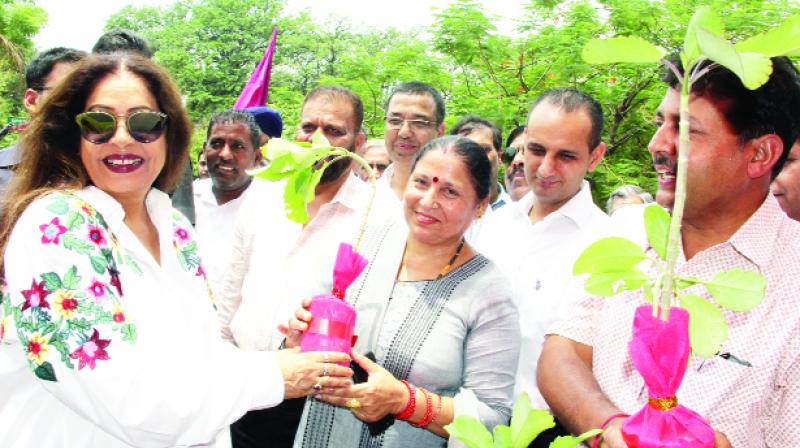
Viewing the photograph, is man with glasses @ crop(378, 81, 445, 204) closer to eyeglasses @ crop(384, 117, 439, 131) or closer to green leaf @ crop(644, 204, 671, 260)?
eyeglasses @ crop(384, 117, 439, 131)

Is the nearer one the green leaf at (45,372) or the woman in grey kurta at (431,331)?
the green leaf at (45,372)

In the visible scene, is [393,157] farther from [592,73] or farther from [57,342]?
[592,73]

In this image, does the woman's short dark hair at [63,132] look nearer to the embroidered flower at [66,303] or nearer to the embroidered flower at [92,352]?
the embroidered flower at [66,303]

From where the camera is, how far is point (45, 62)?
3.66 m

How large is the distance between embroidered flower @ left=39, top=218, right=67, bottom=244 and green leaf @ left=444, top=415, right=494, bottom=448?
108cm

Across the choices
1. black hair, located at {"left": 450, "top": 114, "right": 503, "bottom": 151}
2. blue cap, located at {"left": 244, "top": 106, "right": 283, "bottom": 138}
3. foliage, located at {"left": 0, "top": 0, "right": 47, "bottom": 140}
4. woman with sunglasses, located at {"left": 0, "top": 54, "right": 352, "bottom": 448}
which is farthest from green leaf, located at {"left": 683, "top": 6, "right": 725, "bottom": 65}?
foliage, located at {"left": 0, "top": 0, "right": 47, "bottom": 140}

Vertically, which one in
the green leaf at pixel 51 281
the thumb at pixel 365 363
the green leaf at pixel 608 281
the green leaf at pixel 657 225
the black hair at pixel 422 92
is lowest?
the thumb at pixel 365 363

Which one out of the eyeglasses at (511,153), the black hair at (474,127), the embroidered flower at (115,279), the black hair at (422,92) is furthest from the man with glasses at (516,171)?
the embroidered flower at (115,279)

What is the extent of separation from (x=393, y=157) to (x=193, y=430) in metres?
2.73

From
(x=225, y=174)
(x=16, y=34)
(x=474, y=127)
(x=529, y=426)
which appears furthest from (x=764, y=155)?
(x=16, y=34)

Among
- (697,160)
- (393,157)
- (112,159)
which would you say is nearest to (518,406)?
(697,160)

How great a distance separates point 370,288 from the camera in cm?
242

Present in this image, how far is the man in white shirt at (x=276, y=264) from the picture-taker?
8.68 ft

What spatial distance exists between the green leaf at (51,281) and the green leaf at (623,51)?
133cm
